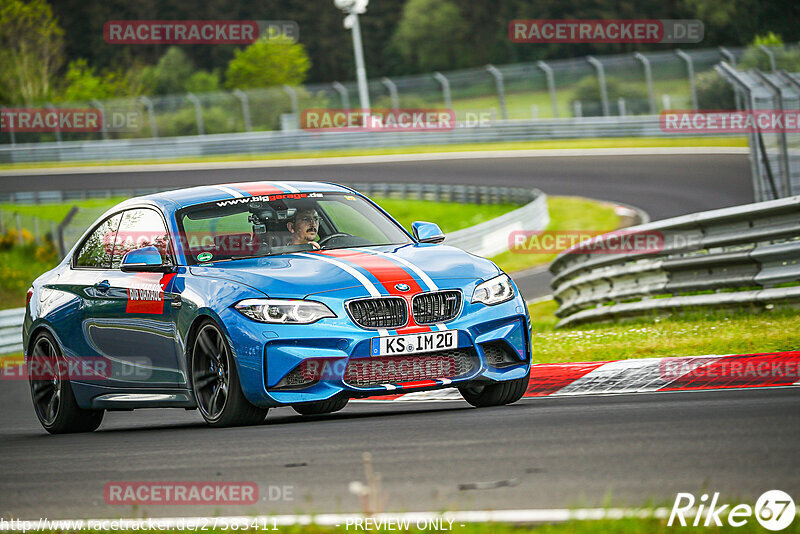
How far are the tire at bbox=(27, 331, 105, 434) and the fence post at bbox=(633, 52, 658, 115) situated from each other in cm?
3251

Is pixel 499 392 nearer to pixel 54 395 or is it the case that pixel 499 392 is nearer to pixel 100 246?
pixel 100 246

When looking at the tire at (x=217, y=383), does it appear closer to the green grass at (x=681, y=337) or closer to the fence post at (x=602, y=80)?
the green grass at (x=681, y=337)

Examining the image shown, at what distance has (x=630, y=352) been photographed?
978 centimetres

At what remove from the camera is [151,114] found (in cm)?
5019

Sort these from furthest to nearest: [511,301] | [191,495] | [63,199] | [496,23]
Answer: [496,23] < [63,199] < [511,301] < [191,495]

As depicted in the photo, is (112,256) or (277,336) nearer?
(277,336)

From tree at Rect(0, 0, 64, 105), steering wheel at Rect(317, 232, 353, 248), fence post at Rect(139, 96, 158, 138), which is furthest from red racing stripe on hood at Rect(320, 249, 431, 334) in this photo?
tree at Rect(0, 0, 64, 105)

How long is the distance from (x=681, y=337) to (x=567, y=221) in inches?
738

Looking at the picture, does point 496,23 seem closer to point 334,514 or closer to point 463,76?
point 463,76

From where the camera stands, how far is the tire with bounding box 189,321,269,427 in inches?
287

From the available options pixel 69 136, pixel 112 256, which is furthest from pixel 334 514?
pixel 69 136

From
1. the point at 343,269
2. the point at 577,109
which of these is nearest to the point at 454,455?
the point at 343,269

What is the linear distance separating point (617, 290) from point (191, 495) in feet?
28.7

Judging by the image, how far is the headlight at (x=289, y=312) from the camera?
7.14m
